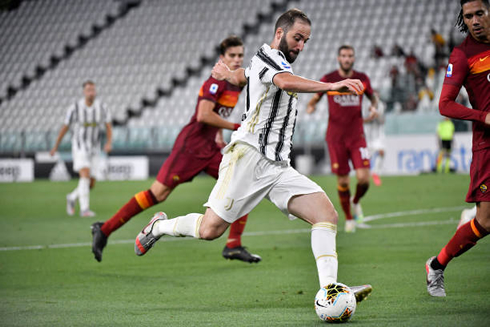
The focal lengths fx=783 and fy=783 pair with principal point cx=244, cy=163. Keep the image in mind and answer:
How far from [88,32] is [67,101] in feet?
13.9

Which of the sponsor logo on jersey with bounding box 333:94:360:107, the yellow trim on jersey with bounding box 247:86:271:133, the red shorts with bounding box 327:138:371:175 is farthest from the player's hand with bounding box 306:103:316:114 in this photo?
the yellow trim on jersey with bounding box 247:86:271:133

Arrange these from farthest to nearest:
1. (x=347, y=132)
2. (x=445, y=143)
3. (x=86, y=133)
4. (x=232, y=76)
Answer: (x=445, y=143)
(x=86, y=133)
(x=347, y=132)
(x=232, y=76)

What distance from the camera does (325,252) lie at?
4980 millimetres

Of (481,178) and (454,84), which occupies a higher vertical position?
(454,84)

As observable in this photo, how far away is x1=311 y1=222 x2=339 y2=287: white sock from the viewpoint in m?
4.89

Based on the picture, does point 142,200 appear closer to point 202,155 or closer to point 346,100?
point 202,155

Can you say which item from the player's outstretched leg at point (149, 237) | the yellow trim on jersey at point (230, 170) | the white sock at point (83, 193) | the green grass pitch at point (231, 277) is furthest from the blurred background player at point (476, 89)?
the white sock at point (83, 193)

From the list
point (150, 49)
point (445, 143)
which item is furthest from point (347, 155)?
point (150, 49)

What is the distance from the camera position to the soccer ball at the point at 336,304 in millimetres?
4699

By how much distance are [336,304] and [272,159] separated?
114 cm

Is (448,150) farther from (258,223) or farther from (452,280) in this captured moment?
(452,280)

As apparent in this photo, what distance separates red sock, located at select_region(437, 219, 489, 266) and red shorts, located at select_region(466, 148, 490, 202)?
0.24m

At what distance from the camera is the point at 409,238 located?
9.41m

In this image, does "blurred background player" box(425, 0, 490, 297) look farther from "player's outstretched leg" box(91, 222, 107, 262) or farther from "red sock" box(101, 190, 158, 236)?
"player's outstretched leg" box(91, 222, 107, 262)
